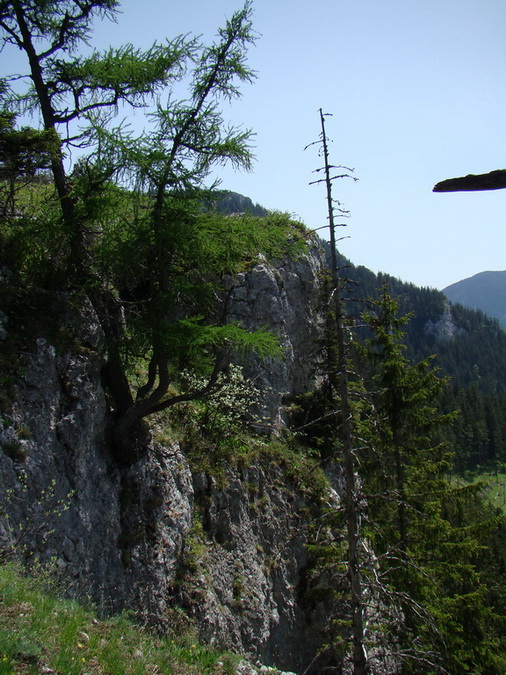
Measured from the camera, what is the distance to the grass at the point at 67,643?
189 inches

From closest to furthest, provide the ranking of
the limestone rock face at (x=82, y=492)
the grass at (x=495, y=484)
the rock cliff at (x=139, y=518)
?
the limestone rock face at (x=82, y=492)
the rock cliff at (x=139, y=518)
the grass at (x=495, y=484)

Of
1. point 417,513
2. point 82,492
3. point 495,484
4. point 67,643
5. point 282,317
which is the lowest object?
point 495,484

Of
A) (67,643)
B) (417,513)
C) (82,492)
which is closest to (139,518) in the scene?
(82,492)

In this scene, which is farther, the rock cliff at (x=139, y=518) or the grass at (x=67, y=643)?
the rock cliff at (x=139, y=518)

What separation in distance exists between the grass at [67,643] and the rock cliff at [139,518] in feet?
3.88

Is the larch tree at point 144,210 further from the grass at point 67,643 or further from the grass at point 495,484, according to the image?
the grass at point 495,484

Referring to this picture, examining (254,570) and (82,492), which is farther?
(254,570)

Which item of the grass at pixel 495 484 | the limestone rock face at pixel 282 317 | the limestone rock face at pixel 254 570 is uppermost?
the limestone rock face at pixel 282 317

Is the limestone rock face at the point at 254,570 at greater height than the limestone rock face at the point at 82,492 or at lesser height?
lesser

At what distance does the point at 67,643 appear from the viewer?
5.42m

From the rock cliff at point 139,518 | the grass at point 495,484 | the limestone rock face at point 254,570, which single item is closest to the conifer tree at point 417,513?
the limestone rock face at point 254,570

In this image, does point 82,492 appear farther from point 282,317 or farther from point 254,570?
point 282,317

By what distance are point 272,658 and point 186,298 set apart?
1049 centimetres

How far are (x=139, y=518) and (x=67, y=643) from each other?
16.6 feet
